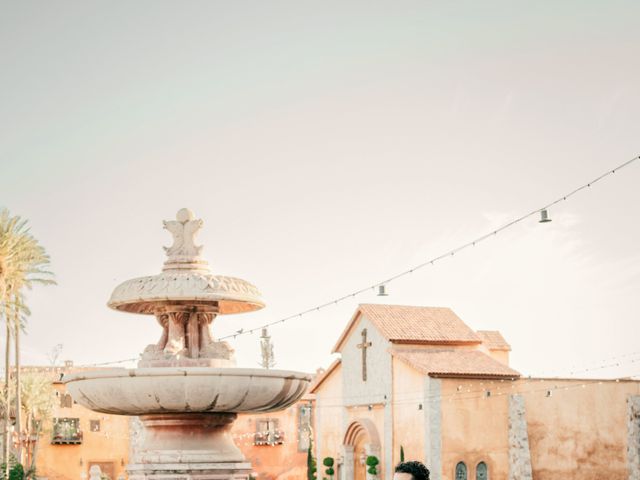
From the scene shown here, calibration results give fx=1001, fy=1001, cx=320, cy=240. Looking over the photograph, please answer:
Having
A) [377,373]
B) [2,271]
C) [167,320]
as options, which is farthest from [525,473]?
[167,320]

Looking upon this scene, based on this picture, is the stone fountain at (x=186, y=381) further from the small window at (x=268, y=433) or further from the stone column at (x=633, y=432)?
the small window at (x=268, y=433)

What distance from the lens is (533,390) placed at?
33.2 metres

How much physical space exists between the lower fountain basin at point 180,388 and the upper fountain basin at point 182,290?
1334 millimetres

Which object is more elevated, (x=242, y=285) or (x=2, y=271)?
(x=2, y=271)

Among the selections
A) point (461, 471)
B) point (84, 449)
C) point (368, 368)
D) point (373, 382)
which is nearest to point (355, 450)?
point (373, 382)

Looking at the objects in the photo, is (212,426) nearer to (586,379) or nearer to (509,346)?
(586,379)

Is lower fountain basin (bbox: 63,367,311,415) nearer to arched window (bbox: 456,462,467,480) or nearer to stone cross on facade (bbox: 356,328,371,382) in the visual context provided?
arched window (bbox: 456,462,467,480)

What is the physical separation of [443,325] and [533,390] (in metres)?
4.85

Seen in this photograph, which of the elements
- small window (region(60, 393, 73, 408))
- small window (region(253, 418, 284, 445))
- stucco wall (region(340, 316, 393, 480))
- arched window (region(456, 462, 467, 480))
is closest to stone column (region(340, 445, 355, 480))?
stucco wall (region(340, 316, 393, 480))

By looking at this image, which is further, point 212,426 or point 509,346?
point 509,346

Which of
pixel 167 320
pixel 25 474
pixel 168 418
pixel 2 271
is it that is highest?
pixel 2 271

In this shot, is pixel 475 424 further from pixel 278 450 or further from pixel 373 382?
pixel 278 450

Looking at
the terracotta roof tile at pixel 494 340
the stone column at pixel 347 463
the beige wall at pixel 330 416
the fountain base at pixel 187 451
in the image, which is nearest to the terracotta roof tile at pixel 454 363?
the stone column at pixel 347 463

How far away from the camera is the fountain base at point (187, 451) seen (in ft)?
38.1
